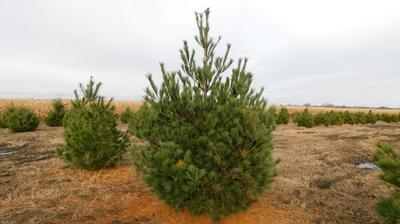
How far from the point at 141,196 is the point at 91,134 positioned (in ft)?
7.50

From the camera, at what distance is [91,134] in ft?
23.7

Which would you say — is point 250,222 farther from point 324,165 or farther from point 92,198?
point 324,165

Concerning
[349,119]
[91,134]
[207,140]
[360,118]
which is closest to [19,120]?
[91,134]

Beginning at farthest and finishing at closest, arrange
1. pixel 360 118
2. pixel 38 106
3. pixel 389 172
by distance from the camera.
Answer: pixel 38 106 < pixel 360 118 < pixel 389 172

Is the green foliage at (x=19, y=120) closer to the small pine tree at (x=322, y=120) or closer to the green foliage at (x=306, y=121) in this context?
the green foliage at (x=306, y=121)

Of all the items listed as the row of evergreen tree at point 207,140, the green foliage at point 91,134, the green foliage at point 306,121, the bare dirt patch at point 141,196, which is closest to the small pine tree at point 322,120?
the green foliage at point 306,121

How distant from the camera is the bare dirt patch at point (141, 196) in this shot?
16.2 ft

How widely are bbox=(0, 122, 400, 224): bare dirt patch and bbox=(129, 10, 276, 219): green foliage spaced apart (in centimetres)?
65

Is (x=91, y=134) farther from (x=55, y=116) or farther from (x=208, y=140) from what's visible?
(x=55, y=116)

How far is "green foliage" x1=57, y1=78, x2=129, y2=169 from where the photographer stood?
7289mm

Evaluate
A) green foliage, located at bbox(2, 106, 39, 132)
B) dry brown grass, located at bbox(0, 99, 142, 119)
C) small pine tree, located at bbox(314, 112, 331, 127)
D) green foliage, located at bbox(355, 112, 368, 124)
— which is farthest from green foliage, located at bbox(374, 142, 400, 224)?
green foliage, located at bbox(355, 112, 368, 124)

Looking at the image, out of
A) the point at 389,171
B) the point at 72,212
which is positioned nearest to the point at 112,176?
the point at 72,212

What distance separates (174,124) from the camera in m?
4.32

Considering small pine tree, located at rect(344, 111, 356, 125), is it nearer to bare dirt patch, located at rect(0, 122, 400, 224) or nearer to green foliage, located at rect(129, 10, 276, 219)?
bare dirt patch, located at rect(0, 122, 400, 224)
